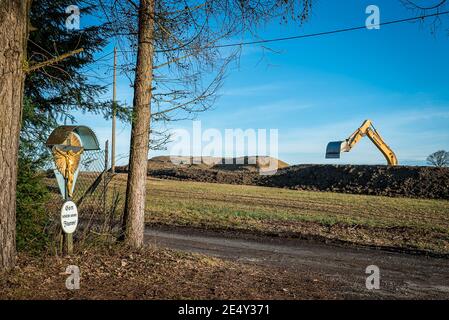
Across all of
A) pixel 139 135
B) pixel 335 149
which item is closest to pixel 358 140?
pixel 335 149

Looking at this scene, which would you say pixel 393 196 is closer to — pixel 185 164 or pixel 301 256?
pixel 301 256

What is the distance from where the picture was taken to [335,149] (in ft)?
126

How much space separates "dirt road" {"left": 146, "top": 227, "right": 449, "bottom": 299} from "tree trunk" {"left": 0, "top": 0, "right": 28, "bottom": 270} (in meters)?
3.71

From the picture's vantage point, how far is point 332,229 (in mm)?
13570

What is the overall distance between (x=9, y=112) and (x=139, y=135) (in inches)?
94.6

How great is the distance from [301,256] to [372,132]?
3285 cm

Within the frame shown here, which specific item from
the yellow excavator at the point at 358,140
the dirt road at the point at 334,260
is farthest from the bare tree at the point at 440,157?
the dirt road at the point at 334,260

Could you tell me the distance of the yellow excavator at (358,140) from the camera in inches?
1512

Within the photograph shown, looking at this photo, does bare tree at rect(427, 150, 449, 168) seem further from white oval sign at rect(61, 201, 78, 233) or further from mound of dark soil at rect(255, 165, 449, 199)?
white oval sign at rect(61, 201, 78, 233)

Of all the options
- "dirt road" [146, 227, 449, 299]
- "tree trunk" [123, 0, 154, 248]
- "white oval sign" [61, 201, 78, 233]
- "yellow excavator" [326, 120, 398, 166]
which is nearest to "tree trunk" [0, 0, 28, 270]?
"white oval sign" [61, 201, 78, 233]

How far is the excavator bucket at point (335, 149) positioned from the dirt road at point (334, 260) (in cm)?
2711

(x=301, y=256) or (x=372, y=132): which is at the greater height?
(x=372, y=132)

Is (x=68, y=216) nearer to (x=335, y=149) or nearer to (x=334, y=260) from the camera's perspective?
(x=334, y=260)
